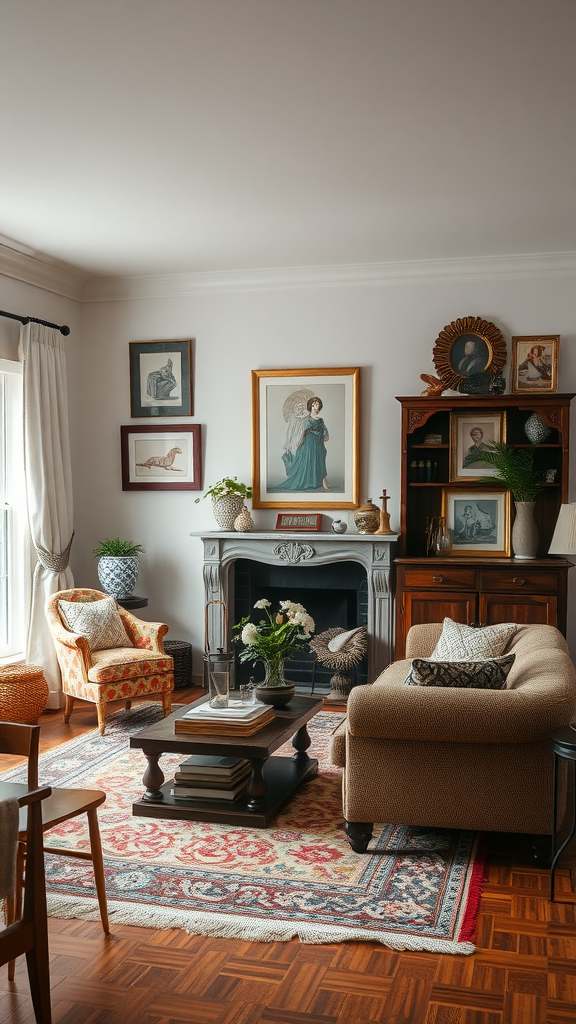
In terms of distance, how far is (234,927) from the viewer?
309cm

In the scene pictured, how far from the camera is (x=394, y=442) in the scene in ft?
22.3

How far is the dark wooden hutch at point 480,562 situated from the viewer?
237 inches

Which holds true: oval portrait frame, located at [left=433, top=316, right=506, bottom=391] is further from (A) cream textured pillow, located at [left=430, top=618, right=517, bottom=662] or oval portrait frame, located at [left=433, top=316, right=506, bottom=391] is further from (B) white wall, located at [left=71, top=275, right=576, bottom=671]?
(A) cream textured pillow, located at [left=430, top=618, right=517, bottom=662]

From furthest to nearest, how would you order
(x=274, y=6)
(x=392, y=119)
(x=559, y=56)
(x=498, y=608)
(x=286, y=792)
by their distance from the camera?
(x=498, y=608), (x=286, y=792), (x=392, y=119), (x=559, y=56), (x=274, y=6)

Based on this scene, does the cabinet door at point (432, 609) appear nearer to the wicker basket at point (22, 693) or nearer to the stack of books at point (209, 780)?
the stack of books at point (209, 780)

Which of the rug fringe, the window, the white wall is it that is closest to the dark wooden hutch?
the white wall

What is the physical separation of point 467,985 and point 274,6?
3.26 meters

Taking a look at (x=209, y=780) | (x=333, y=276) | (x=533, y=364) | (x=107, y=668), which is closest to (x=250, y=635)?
(x=209, y=780)

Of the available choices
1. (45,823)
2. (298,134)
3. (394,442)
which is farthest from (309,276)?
(45,823)

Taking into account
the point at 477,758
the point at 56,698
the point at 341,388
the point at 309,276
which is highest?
the point at 309,276

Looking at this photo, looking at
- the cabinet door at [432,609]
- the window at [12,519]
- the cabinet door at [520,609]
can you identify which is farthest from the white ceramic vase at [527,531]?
the window at [12,519]

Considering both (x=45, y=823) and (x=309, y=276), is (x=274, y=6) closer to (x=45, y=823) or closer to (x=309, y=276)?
(x=45, y=823)

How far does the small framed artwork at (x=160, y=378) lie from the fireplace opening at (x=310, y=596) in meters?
1.38

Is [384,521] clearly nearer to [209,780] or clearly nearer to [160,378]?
[160,378]
